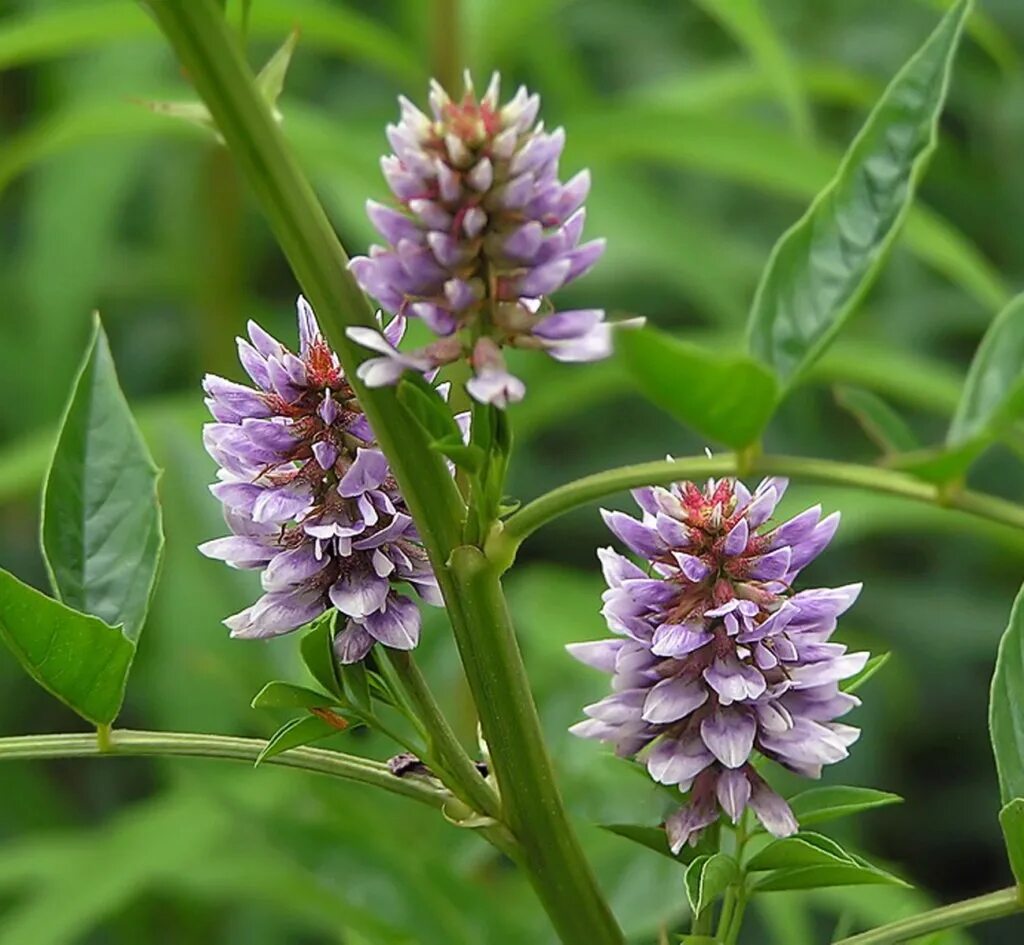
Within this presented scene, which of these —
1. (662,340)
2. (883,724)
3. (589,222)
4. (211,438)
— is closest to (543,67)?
(589,222)

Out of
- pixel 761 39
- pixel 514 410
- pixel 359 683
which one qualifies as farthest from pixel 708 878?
pixel 514 410

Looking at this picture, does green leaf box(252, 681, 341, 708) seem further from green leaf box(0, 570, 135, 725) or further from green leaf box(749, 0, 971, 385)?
green leaf box(749, 0, 971, 385)

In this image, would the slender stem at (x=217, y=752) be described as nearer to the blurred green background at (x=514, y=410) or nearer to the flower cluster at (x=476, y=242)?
the flower cluster at (x=476, y=242)

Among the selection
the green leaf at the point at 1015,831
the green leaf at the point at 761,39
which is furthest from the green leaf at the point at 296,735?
the green leaf at the point at 761,39

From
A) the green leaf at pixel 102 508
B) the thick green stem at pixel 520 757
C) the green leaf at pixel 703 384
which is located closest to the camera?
the green leaf at pixel 703 384

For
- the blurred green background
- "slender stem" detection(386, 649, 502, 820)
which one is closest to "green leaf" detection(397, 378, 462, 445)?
"slender stem" detection(386, 649, 502, 820)
